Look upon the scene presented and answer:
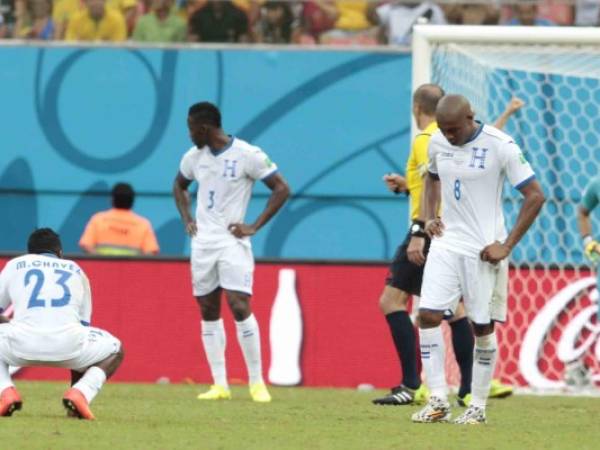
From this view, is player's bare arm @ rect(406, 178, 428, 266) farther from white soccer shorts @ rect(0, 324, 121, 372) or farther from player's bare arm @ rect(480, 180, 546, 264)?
white soccer shorts @ rect(0, 324, 121, 372)

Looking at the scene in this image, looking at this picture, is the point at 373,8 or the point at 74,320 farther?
the point at 373,8

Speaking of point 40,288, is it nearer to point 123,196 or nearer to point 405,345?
point 405,345

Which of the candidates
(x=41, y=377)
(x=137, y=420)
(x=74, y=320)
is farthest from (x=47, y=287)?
(x=41, y=377)

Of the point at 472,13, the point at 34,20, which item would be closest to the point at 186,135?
the point at 34,20

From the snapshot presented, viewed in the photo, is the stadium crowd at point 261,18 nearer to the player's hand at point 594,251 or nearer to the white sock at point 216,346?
the player's hand at point 594,251

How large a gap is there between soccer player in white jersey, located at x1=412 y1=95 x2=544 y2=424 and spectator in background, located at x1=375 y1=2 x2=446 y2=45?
872 cm

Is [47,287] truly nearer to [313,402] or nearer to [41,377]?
[313,402]

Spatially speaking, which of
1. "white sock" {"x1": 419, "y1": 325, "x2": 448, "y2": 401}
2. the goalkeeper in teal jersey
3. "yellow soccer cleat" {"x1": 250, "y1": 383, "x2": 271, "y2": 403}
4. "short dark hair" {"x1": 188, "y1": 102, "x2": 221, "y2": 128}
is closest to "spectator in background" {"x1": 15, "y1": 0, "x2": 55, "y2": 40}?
"short dark hair" {"x1": 188, "y1": 102, "x2": 221, "y2": 128}

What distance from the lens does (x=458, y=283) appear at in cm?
1041

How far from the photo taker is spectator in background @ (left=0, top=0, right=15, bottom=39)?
→ 63.8ft

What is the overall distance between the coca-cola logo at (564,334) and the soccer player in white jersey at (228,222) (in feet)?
10.4

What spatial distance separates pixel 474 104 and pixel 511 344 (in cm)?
213

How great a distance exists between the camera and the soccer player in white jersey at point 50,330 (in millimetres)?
10250

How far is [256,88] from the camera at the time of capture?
64.7ft
